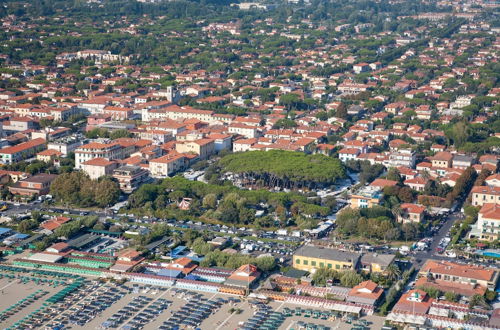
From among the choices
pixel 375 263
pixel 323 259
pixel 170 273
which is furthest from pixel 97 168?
pixel 375 263

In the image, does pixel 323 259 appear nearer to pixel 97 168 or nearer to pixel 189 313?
pixel 189 313

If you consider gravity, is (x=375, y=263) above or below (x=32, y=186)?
above

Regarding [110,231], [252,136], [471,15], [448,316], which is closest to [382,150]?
[252,136]

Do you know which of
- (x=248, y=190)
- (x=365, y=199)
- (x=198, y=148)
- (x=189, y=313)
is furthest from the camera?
(x=198, y=148)

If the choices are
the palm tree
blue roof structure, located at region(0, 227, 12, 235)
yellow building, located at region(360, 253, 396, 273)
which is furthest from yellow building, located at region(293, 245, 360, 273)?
blue roof structure, located at region(0, 227, 12, 235)

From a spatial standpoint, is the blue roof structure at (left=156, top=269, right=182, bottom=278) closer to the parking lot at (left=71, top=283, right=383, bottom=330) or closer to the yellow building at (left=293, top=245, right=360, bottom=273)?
the parking lot at (left=71, top=283, right=383, bottom=330)

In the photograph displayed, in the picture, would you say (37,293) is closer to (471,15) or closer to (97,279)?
(97,279)
